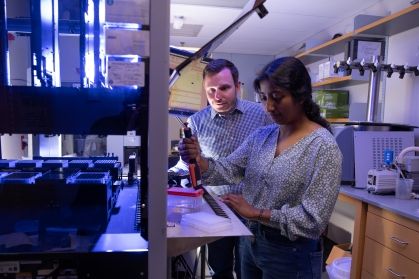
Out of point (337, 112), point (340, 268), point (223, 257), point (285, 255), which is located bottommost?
point (340, 268)

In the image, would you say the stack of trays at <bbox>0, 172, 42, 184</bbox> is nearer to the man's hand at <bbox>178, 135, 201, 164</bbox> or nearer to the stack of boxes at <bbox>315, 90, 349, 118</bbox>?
the man's hand at <bbox>178, 135, 201, 164</bbox>

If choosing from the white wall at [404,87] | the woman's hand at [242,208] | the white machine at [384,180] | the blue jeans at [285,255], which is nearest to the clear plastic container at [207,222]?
the woman's hand at [242,208]

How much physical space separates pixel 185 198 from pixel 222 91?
75cm

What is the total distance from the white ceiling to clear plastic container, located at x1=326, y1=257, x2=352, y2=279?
1906 millimetres

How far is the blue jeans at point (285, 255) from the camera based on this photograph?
0.97 m

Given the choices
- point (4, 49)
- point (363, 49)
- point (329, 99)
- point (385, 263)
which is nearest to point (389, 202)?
point (385, 263)

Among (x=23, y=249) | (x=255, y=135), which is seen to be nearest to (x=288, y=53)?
(x=255, y=135)

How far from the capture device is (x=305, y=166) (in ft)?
3.06

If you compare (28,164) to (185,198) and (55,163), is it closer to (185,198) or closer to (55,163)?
(55,163)

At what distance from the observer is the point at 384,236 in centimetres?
156

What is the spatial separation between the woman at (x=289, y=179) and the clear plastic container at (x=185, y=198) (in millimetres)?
101

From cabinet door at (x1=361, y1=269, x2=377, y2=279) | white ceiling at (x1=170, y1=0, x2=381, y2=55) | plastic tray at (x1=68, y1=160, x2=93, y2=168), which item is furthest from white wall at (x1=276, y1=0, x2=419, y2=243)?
plastic tray at (x1=68, y1=160, x2=93, y2=168)

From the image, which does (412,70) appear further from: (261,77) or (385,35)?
(261,77)

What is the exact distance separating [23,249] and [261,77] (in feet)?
2.72
